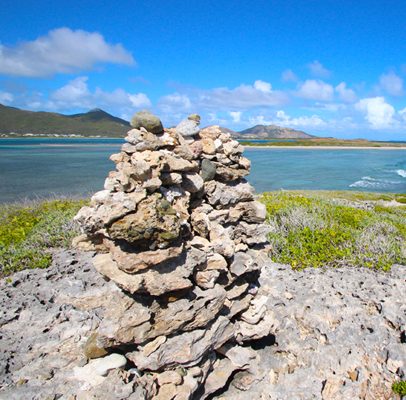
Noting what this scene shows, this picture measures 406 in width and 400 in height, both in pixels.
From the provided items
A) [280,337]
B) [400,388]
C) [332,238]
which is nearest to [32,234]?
[280,337]

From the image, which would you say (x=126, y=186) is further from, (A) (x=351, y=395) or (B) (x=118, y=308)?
(A) (x=351, y=395)

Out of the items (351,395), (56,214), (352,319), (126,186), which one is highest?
(126,186)

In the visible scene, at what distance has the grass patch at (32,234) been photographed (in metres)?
10.8

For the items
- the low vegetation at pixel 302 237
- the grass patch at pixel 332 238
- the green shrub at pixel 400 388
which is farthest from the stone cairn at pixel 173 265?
the grass patch at pixel 332 238

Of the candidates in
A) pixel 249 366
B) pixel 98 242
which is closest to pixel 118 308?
pixel 98 242

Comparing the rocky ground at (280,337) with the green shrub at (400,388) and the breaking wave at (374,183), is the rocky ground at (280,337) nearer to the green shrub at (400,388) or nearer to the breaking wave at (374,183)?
the green shrub at (400,388)

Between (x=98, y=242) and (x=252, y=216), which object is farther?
(x=252, y=216)

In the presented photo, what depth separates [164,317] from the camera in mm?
6113

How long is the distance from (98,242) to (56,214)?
10888 mm

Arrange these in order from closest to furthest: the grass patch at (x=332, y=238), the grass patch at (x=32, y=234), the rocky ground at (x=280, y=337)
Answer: the rocky ground at (x=280, y=337), the grass patch at (x=32, y=234), the grass patch at (x=332, y=238)

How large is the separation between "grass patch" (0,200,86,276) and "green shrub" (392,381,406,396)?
10402mm

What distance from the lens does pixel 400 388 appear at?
709cm

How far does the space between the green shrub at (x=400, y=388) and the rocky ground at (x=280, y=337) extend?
13 cm

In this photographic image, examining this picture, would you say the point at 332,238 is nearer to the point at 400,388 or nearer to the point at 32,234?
the point at 400,388
